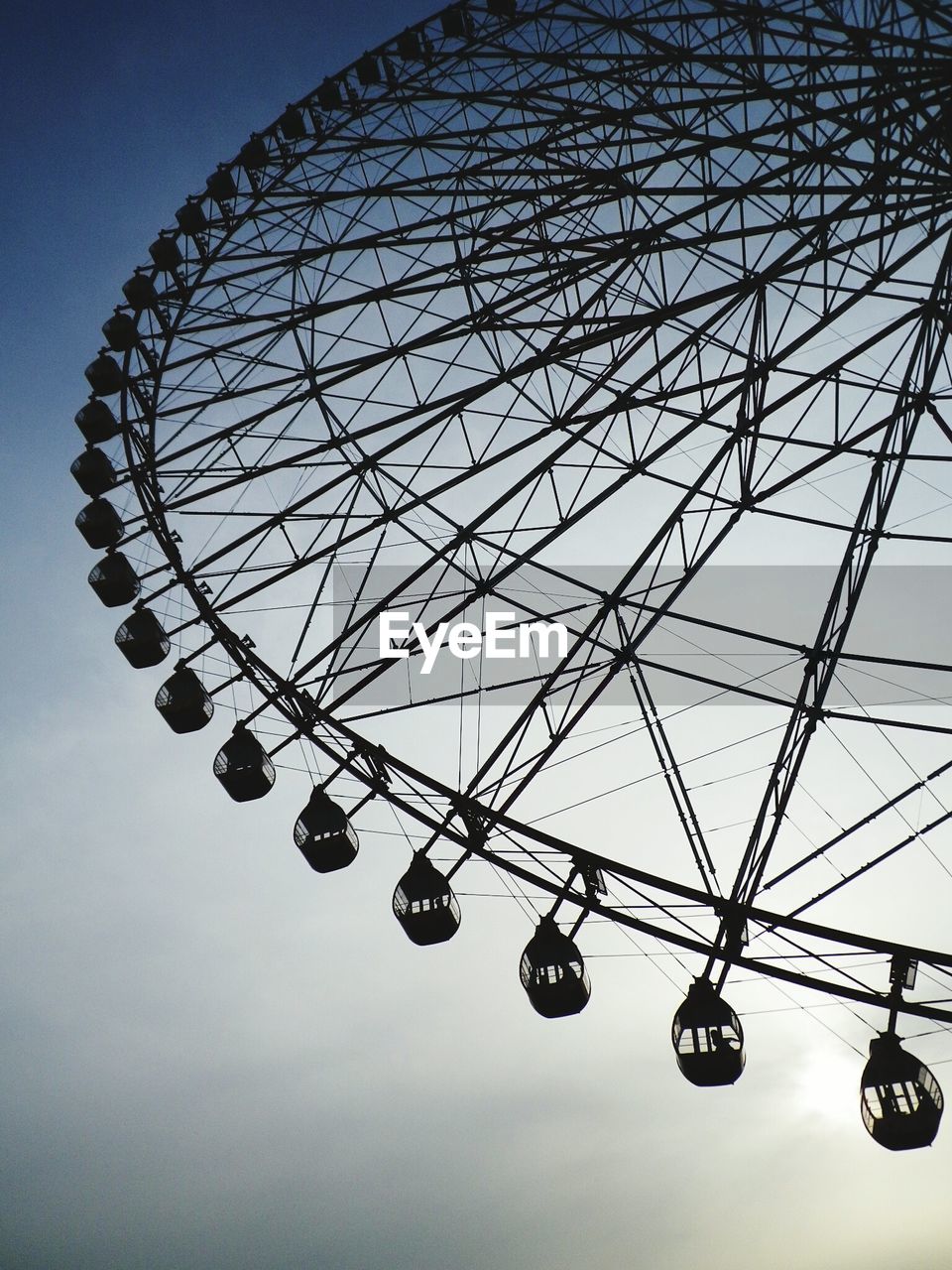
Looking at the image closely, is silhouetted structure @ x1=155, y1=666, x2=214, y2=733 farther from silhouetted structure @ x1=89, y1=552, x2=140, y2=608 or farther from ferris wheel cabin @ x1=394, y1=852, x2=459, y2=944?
ferris wheel cabin @ x1=394, y1=852, x2=459, y2=944

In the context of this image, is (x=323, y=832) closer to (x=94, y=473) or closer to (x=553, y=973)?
(x=553, y=973)

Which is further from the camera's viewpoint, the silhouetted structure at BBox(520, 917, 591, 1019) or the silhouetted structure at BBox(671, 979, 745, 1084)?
the silhouetted structure at BBox(520, 917, 591, 1019)

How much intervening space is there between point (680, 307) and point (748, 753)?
14.7 meters

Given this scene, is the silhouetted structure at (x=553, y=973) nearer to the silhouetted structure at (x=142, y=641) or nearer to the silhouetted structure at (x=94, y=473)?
the silhouetted structure at (x=142, y=641)

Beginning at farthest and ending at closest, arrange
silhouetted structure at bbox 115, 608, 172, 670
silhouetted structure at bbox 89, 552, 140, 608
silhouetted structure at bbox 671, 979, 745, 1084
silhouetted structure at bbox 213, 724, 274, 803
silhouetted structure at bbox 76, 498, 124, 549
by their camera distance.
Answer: silhouetted structure at bbox 76, 498, 124, 549 < silhouetted structure at bbox 89, 552, 140, 608 < silhouetted structure at bbox 115, 608, 172, 670 < silhouetted structure at bbox 213, 724, 274, 803 < silhouetted structure at bbox 671, 979, 745, 1084

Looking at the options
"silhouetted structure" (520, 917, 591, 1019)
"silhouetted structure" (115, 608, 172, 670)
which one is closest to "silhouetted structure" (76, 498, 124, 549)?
"silhouetted structure" (115, 608, 172, 670)

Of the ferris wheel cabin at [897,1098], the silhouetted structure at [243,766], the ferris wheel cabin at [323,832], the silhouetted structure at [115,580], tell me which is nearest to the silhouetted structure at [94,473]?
the silhouetted structure at [115,580]

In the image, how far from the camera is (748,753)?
2494 cm

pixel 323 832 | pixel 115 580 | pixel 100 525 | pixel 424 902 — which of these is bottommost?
pixel 424 902

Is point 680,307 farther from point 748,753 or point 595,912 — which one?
point 748,753

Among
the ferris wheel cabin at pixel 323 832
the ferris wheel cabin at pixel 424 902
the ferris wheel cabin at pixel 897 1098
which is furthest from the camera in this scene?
the ferris wheel cabin at pixel 323 832

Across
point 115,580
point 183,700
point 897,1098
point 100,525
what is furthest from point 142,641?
point 897,1098

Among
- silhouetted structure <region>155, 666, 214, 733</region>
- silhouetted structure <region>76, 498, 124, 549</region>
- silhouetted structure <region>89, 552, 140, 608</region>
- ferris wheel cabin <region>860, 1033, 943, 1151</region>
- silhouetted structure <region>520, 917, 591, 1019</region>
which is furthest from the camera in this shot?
silhouetted structure <region>76, 498, 124, 549</region>

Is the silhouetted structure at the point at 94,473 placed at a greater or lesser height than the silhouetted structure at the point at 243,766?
greater
